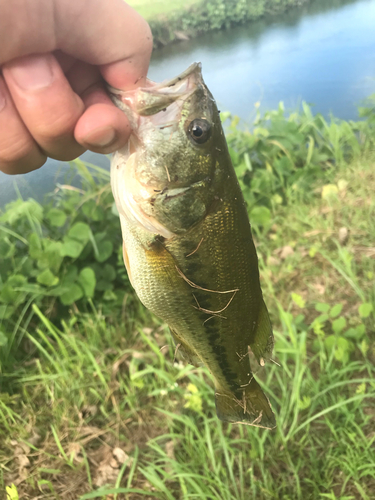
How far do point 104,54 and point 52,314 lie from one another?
1916 millimetres

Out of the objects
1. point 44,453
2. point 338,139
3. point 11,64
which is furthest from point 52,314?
point 338,139

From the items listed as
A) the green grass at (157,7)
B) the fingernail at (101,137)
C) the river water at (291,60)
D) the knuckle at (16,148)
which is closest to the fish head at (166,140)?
the fingernail at (101,137)

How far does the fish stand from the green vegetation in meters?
0.43

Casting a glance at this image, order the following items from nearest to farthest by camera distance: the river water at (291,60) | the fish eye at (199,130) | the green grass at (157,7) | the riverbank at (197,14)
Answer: the fish eye at (199,130) < the green grass at (157,7) < the riverbank at (197,14) < the river water at (291,60)

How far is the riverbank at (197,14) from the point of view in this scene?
3.23m

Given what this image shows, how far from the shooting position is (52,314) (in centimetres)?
234

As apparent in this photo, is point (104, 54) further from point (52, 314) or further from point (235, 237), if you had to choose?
point (52, 314)

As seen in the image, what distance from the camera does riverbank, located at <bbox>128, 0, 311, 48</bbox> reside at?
127 inches

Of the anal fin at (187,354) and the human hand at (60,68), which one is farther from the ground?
the human hand at (60,68)

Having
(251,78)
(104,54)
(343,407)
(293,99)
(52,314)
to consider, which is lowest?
(343,407)

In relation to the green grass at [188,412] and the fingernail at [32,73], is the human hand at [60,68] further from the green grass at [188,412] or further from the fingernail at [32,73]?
the green grass at [188,412]

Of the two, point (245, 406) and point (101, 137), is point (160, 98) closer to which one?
point (101, 137)

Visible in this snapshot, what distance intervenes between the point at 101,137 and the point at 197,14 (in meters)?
4.01

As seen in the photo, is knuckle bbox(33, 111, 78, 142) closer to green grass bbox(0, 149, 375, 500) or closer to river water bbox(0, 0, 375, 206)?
green grass bbox(0, 149, 375, 500)
